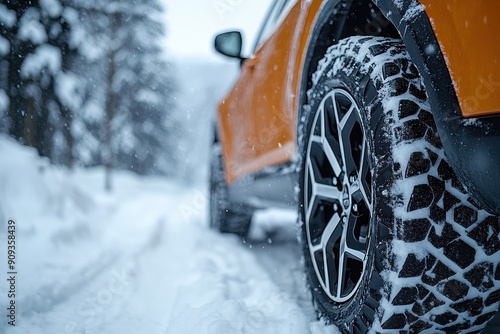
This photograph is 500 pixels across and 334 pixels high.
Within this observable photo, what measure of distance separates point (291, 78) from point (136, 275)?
1.74 m

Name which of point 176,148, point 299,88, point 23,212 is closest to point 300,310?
point 299,88

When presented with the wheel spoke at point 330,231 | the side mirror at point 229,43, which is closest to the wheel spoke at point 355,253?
the wheel spoke at point 330,231

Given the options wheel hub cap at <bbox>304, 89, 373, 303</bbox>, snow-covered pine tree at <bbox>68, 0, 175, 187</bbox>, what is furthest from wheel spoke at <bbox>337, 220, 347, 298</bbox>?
snow-covered pine tree at <bbox>68, 0, 175, 187</bbox>

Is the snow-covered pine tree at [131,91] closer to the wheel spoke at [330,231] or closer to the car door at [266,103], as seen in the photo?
the car door at [266,103]

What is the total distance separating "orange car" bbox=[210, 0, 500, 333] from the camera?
856mm

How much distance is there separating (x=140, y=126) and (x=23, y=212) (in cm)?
2123

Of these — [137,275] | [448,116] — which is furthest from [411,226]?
[137,275]

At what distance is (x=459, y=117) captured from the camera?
876 millimetres

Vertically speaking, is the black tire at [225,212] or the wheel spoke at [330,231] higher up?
the wheel spoke at [330,231]

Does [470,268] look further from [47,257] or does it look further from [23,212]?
[23,212]

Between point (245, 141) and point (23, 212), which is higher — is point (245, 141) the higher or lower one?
the higher one

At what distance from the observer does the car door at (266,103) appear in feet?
6.25

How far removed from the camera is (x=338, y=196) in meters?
1.41

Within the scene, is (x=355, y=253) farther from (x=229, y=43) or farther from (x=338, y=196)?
(x=229, y=43)
